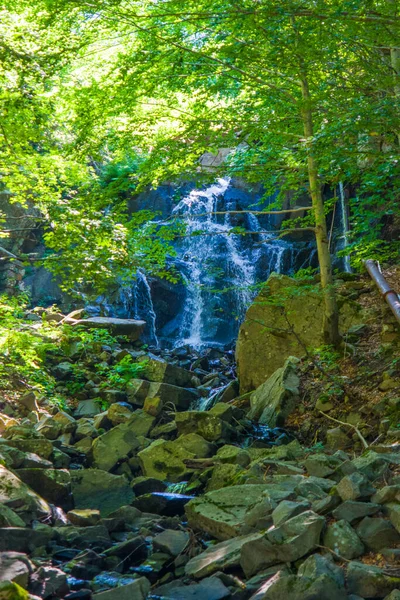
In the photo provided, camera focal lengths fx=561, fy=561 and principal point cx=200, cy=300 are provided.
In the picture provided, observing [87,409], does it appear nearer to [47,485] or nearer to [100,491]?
[100,491]

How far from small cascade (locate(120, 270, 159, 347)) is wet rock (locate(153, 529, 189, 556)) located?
43.9 ft

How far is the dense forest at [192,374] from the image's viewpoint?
3564 millimetres

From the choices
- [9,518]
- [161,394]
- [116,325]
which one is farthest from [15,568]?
[116,325]

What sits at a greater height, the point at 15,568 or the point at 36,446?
the point at 15,568

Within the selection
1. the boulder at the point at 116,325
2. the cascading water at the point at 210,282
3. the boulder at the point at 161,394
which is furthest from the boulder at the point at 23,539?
the cascading water at the point at 210,282

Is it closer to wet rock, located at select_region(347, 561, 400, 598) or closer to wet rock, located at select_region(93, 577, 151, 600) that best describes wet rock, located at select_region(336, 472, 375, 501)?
wet rock, located at select_region(347, 561, 400, 598)

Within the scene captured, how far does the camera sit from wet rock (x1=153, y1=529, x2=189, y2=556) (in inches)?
163

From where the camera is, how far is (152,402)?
872 cm

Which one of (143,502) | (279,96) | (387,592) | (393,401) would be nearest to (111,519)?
(143,502)

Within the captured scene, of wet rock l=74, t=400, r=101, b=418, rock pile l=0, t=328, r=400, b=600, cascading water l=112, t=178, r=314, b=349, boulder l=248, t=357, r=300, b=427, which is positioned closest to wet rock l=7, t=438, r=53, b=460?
rock pile l=0, t=328, r=400, b=600

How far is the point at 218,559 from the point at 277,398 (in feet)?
15.4

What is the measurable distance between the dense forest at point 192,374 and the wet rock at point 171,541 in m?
0.02

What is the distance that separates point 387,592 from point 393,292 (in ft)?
19.0

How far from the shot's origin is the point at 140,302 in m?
18.3
